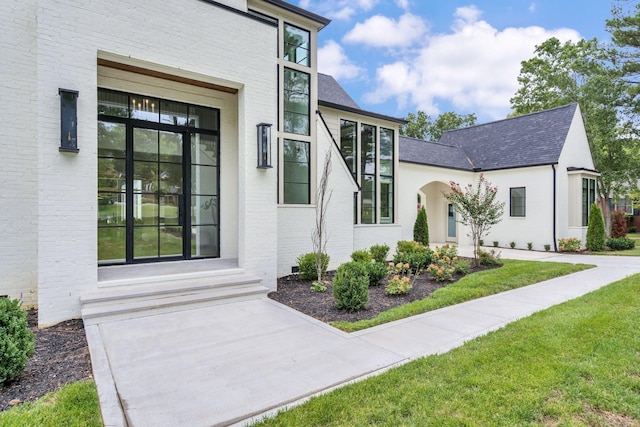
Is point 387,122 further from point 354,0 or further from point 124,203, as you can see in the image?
point 124,203

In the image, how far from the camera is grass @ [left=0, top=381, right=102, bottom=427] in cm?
244

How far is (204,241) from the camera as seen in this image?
23.6ft

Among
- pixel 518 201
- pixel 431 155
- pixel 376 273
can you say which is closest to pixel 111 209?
pixel 376 273

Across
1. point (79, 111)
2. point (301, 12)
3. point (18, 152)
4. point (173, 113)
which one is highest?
point (301, 12)

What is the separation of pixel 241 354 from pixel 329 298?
255 cm

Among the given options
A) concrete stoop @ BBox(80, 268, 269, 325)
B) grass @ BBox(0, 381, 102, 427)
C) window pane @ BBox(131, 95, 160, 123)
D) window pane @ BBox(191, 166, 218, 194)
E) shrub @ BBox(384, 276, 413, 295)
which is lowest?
grass @ BBox(0, 381, 102, 427)

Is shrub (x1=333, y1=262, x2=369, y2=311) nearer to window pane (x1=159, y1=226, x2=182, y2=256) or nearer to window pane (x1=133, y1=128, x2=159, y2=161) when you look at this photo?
window pane (x1=159, y1=226, x2=182, y2=256)

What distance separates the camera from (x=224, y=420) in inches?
99.6

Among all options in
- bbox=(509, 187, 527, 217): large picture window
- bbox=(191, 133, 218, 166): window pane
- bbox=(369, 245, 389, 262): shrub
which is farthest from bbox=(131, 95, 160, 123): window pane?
bbox=(509, 187, 527, 217): large picture window

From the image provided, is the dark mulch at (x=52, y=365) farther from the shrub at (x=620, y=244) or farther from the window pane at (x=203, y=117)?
the shrub at (x=620, y=244)

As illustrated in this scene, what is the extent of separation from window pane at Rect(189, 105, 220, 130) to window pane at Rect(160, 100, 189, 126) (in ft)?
0.41

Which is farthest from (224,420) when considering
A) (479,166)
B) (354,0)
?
(479,166)

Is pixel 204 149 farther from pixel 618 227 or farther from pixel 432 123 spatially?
pixel 432 123

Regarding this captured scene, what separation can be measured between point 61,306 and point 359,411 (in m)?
4.48
